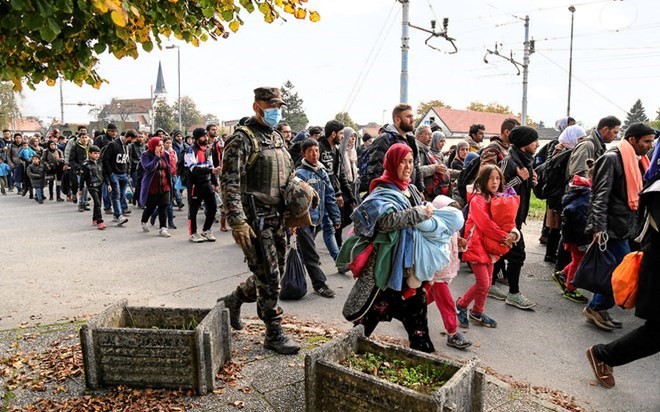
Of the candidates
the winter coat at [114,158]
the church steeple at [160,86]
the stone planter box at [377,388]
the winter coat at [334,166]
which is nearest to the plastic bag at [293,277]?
the winter coat at [334,166]

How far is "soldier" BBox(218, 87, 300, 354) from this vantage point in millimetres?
4109

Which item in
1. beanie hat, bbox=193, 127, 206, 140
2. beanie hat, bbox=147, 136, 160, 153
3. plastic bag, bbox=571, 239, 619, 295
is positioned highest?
beanie hat, bbox=193, 127, 206, 140

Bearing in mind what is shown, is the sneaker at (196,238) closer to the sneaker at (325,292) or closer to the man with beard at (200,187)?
the man with beard at (200,187)

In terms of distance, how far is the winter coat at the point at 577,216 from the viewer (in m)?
6.02

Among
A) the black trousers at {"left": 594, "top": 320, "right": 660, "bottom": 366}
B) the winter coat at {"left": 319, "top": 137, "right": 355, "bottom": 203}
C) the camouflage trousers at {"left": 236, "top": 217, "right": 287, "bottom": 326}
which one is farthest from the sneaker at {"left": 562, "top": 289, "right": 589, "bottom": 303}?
the camouflage trousers at {"left": 236, "top": 217, "right": 287, "bottom": 326}

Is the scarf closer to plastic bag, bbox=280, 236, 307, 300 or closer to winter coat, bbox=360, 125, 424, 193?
winter coat, bbox=360, 125, 424, 193

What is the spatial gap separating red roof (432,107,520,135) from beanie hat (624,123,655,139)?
66.7 m

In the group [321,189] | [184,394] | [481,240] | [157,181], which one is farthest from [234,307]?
[157,181]

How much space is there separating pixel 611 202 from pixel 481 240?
131 cm

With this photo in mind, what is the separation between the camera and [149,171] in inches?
387

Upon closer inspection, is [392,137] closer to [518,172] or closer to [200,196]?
[518,172]

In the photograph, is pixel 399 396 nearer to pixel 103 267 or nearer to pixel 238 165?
pixel 238 165

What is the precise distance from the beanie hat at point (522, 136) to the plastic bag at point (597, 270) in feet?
5.19

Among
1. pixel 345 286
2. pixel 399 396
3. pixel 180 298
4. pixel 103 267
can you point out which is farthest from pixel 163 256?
pixel 399 396
